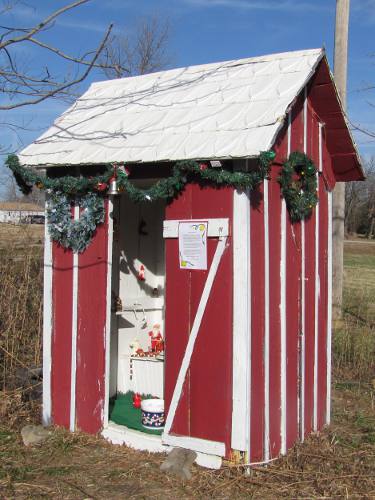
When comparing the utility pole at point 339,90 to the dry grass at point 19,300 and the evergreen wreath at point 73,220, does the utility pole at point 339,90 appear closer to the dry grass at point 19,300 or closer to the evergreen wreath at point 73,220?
the dry grass at point 19,300

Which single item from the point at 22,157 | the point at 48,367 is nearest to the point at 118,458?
the point at 48,367

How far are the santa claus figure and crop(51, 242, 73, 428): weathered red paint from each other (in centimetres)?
159

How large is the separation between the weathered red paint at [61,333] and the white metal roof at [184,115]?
1.00 metres

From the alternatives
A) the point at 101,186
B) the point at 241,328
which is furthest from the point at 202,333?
the point at 101,186

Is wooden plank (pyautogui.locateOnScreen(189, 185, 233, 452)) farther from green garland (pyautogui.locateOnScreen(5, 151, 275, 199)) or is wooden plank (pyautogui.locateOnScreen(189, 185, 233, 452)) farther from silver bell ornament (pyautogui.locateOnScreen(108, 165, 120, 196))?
silver bell ornament (pyautogui.locateOnScreen(108, 165, 120, 196))

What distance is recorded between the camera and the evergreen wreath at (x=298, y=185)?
555 centimetres

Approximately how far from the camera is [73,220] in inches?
233

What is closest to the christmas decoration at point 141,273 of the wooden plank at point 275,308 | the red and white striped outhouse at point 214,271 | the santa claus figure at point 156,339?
the red and white striped outhouse at point 214,271

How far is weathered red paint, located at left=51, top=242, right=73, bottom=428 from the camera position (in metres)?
5.98

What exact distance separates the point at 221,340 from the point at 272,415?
0.90 m

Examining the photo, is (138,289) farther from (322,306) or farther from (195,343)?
(195,343)

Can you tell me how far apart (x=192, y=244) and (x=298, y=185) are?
126 centimetres

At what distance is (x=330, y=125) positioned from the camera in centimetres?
649

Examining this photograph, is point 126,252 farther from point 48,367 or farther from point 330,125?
point 330,125
